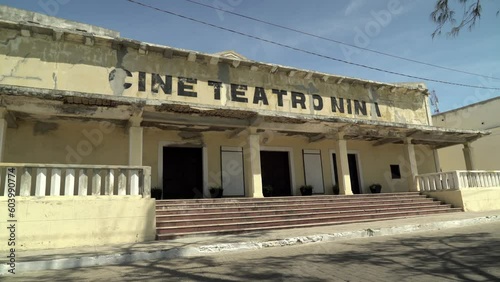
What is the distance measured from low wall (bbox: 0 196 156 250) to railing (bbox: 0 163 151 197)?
0.17 m

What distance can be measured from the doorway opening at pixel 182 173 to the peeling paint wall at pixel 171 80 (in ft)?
6.43

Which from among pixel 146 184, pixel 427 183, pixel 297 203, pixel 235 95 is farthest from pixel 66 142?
pixel 427 183

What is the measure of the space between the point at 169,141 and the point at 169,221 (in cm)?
443

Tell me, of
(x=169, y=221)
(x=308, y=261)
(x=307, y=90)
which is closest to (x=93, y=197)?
(x=169, y=221)

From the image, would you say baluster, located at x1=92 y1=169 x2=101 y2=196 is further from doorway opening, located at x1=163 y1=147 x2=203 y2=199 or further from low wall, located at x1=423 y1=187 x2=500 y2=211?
low wall, located at x1=423 y1=187 x2=500 y2=211

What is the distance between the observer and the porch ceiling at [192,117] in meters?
8.05

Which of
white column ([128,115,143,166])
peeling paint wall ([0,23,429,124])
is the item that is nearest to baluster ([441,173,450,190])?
peeling paint wall ([0,23,429,124])

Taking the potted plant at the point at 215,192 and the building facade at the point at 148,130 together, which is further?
the potted plant at the point at 215,192

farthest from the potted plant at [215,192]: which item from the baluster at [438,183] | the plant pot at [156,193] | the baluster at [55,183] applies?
the baluster at [438,183]

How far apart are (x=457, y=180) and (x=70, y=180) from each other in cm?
1311

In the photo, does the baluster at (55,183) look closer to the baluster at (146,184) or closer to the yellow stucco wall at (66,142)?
the baluster at (146,184)

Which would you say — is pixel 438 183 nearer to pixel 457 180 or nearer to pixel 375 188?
pixel 457 180

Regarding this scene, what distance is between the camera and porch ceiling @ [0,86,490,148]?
26.4ft

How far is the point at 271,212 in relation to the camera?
9.24 metres
